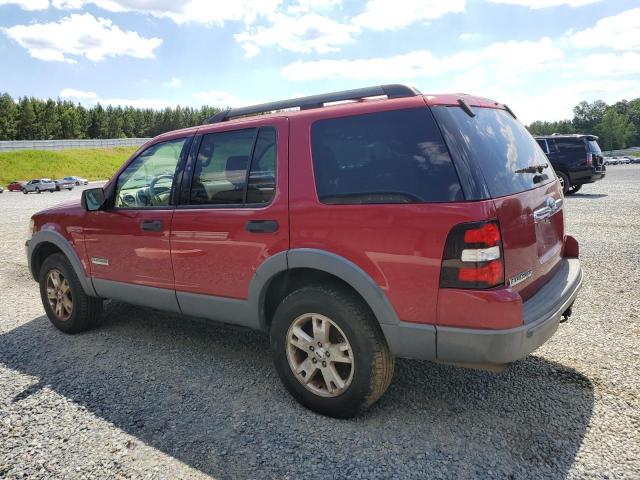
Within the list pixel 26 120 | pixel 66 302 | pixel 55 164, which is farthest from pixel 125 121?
pixel 66 302

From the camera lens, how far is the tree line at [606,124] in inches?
4230

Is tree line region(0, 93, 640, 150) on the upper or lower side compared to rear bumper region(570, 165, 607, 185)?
upper

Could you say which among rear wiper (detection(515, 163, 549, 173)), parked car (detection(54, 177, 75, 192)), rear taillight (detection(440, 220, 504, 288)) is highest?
rear wiper (detection(515, 163, 549, 173))

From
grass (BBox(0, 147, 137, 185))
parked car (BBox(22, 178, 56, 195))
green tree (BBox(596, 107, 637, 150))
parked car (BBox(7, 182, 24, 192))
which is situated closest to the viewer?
parked car (BBox(22, 178, 56, 195))

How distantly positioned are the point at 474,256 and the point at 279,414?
1.61m

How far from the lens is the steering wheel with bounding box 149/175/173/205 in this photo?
3.83m

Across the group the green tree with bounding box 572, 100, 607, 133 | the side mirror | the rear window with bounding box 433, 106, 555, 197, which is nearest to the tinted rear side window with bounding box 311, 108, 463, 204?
the rear window with bounding box 433, 106, 555, 197

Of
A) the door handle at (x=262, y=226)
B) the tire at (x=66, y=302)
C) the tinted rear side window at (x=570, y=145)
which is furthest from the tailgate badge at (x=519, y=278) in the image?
the tinted rear side window at (x=570, y=145)

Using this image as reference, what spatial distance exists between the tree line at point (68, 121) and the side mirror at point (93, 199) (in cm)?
7281

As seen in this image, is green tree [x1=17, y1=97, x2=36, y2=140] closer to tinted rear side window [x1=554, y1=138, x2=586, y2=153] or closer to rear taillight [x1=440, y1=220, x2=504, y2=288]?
tinted rear side window [x1=554, y1=138, x2=586, y2=153]

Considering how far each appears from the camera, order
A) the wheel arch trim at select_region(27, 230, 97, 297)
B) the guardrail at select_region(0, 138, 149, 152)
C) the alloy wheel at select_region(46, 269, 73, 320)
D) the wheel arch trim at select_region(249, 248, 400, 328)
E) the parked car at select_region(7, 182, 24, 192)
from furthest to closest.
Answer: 1. the guardrail at select_region(0, 138, 149, 152)
2. the parked car at select_region(7, 182, 24, 192)
3. the alloy wheel at select_region(46, 269, 73, 320)
4. the wheel arch trim at select_region(27, 230, 97, 297)
5. the wheel arch trim at select_region(249, 248, 400, 328)

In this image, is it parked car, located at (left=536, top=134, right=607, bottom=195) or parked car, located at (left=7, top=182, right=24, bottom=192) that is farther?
parked car, located at (left=7, top=182, right=24, bottom=192)

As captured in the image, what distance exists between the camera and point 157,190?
154 inches

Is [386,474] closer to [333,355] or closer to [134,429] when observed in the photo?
[333,355]
